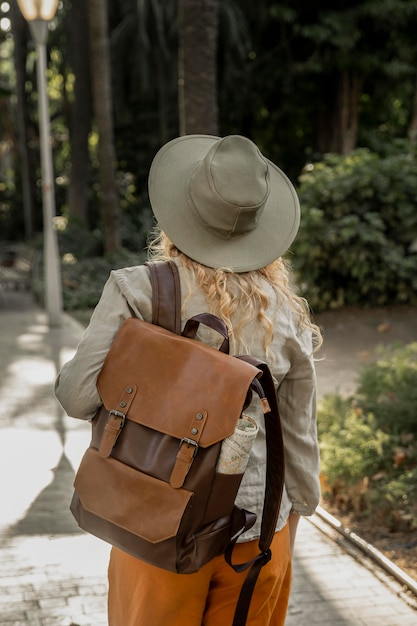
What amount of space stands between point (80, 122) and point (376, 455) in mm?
17433

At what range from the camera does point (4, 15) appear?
26.3 meters

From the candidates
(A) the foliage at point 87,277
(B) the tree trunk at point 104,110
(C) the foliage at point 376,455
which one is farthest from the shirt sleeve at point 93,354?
(B) the tree trunk at point 104,110

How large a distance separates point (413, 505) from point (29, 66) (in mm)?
28266

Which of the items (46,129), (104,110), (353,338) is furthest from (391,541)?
(104,110)

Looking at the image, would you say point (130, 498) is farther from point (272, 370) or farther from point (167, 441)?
point (272, 370)

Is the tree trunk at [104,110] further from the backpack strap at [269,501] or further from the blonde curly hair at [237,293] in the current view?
the backpack strap at [269,501]

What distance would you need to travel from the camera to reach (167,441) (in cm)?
193

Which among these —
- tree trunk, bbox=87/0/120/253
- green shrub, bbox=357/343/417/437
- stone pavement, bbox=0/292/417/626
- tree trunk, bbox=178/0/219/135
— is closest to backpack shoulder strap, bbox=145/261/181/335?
stone pavement, bbox=0/292/417/626

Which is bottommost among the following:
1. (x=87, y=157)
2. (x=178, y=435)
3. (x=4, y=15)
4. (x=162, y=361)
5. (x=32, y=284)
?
(x=32, y=284)

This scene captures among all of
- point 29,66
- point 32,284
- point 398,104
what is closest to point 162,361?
point 32,284

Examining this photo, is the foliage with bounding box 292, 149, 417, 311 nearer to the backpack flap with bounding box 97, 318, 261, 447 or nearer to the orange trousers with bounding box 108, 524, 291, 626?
the orange trousers with bounding box 108, 524, 291, 626

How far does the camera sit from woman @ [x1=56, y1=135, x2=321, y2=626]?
2070 mm

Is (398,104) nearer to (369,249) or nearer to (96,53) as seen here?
(96,53)

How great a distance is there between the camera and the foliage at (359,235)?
37.6 ft
